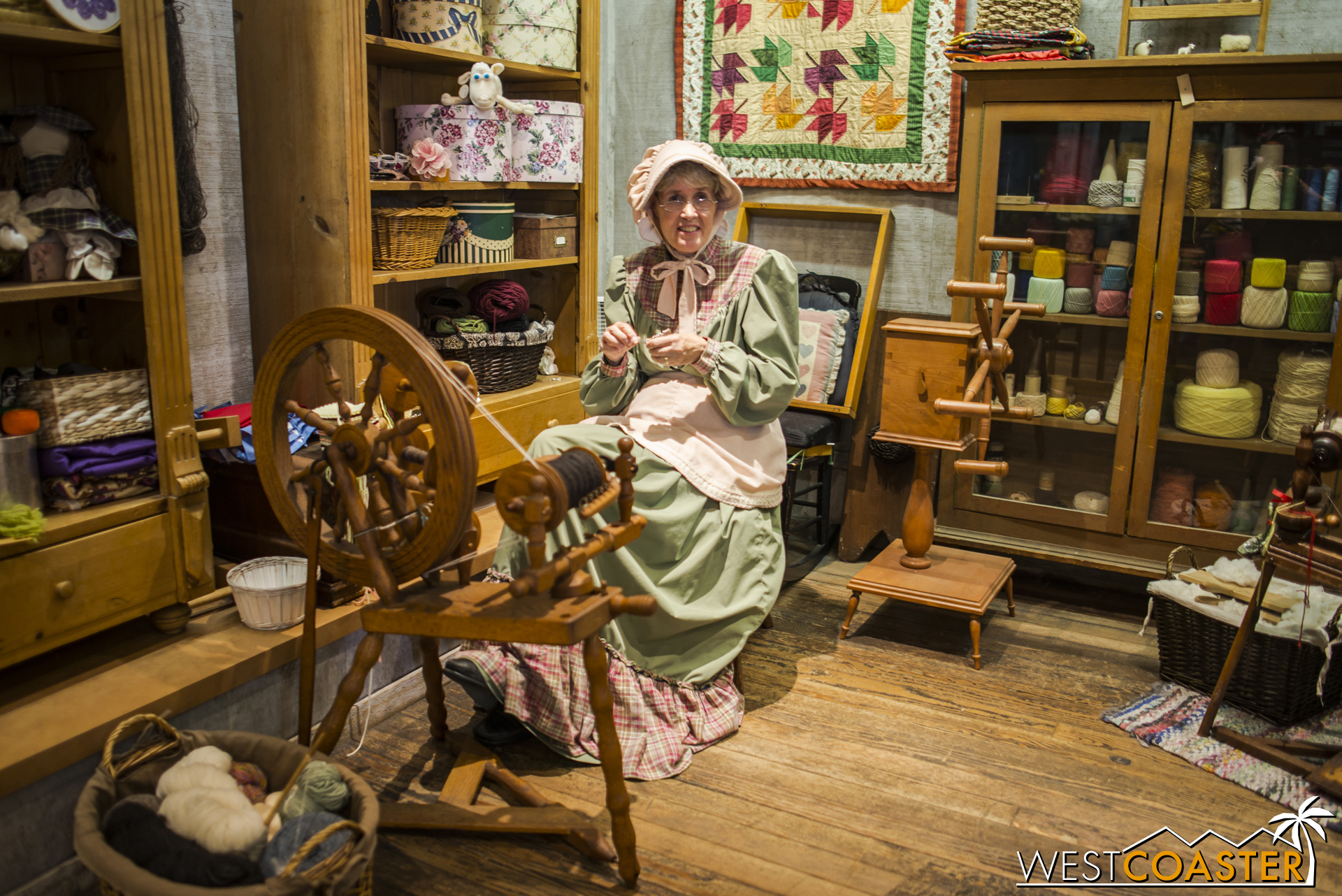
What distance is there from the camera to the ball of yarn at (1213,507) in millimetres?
3316

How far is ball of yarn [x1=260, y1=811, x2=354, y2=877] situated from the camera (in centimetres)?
166

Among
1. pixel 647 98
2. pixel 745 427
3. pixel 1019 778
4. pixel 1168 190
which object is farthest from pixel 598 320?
pixel 1019 778

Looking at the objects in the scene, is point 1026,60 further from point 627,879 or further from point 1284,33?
point 627,879

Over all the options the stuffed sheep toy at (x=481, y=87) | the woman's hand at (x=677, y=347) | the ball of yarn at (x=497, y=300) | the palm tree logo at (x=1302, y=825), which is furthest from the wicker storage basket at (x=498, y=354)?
the palm tree logo at (x=1302, y=825)

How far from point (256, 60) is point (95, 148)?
0.73 meters

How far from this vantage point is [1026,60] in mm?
3186

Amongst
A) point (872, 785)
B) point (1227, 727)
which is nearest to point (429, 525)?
point (872, 785)

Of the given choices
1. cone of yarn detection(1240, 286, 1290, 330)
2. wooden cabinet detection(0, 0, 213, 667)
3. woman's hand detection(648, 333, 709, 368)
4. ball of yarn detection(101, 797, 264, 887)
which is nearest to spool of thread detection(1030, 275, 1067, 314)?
cone of yarn detection(1240, 286, 1290, 330)

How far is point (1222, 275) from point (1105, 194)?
43 centimetres

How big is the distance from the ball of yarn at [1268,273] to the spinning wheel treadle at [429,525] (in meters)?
2.24

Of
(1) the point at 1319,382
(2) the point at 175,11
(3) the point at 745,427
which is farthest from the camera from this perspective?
(1) the point at 1319,382

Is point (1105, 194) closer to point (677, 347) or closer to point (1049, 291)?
point (1049, 291)

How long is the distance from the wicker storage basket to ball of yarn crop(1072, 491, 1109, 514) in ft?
6.07

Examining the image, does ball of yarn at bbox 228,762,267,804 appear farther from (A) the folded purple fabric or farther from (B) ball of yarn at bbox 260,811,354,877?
(A) the folded purple fabric
